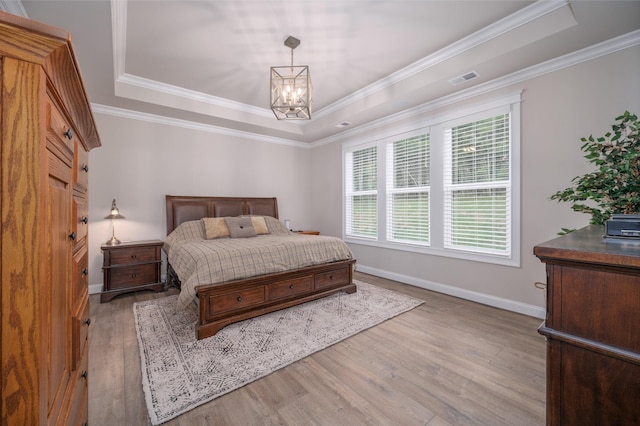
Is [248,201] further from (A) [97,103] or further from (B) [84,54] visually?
(B) [84,54]

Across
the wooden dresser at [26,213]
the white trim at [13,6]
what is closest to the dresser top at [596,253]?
the wooden dresser at [26,213]

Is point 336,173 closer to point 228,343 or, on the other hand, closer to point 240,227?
point 240,227

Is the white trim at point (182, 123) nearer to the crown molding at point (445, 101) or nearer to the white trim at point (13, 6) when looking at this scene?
the crown molding at point (445, 101)

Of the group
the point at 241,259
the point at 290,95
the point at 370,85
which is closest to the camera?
the point at 290,95

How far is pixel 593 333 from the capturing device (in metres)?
0.75

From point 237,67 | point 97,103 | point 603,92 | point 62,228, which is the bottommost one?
point 62,228

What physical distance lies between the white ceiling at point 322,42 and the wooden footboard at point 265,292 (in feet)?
8.10

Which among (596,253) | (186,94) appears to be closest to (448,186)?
(596,253)

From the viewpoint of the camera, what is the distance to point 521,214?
307 cm

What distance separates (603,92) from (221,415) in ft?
13.5

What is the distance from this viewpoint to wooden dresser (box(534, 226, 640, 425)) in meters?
0.70

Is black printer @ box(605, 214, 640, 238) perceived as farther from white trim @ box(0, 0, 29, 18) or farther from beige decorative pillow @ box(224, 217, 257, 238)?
beige decorative pillow @ box(224, 217, 257, 238)

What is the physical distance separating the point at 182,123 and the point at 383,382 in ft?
15.1

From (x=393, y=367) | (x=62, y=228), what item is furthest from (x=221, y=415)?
(x=62, y=228)
